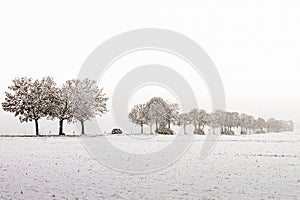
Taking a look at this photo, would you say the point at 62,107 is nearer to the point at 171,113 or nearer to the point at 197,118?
the point at 171,113

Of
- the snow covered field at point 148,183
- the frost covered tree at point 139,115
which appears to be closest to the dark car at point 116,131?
the frost covered tree at point 139,115

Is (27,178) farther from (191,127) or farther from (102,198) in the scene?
(191,127)

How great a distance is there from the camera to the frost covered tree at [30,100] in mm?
100750

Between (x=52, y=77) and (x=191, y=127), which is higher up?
(x=52, y=77)

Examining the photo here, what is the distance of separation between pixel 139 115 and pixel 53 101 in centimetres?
5668

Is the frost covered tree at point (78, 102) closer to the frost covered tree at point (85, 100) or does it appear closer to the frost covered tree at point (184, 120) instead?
the frost covered tree at point (85, 100)

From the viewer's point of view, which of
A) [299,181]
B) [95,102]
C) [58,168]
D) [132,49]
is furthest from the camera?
[132,49]

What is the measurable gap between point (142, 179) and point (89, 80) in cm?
9847

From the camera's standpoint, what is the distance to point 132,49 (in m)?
122

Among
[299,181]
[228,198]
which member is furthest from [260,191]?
[299,181]

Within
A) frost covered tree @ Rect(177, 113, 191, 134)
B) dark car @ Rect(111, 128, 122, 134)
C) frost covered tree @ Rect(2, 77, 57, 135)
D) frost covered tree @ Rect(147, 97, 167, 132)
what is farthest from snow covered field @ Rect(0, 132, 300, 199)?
frost covered tree @ Rect(177, 113, 191, 134)

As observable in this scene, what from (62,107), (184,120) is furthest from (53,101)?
(184,120)

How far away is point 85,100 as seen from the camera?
363 feet

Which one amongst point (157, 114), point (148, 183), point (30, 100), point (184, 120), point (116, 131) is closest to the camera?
point (148, 183)
